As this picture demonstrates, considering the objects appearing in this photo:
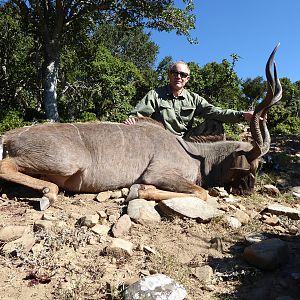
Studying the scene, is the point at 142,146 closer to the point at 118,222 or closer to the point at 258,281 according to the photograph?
the point at 118,222

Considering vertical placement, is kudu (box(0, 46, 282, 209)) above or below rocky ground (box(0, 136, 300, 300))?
above

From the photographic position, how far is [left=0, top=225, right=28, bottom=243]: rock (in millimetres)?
3684

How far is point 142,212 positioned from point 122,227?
39 centimetres

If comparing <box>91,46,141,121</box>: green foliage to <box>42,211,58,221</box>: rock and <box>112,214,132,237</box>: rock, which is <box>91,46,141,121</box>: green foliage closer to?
<box>42,211,58,221</box>: rock

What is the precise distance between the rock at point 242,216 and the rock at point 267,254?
0.90 m

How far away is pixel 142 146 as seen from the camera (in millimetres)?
5746

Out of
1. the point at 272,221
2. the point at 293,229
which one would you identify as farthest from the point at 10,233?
the point at 293,229

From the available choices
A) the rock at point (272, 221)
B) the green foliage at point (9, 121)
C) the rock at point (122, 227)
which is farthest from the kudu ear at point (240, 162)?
the green foliage at point (9, 121)

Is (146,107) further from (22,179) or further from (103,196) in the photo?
(22,179)

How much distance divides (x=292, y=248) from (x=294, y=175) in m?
4.12

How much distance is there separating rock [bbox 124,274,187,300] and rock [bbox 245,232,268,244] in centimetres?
121

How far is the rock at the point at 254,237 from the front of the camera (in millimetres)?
3934

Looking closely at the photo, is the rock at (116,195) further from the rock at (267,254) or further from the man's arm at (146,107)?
the rock at (267,254)

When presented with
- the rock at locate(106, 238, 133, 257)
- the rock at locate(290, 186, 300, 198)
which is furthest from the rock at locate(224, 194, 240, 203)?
the rock at locate(106, 238, 133, 257)
